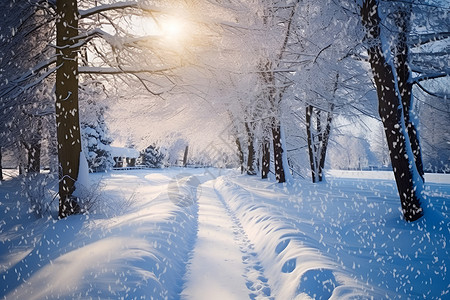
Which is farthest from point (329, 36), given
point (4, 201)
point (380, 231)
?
point (4, 201)

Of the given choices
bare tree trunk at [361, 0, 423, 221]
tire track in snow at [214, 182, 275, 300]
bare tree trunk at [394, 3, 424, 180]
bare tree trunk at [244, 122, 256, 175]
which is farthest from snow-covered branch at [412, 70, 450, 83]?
bare tree trunk at [244, 122, 256, 175]

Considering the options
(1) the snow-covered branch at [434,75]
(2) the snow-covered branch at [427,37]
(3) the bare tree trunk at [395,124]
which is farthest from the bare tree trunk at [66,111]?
(1) the snow-covered branch at [434,75]

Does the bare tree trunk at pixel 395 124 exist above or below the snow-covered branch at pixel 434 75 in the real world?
below

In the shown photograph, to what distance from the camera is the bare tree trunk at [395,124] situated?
5.35m

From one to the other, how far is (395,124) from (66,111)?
826 centimetres

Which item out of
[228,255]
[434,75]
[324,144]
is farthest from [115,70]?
[324,144]

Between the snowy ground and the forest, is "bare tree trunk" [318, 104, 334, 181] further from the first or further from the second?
the snowy ground

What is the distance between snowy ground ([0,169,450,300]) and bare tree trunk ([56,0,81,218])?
0.74 meters

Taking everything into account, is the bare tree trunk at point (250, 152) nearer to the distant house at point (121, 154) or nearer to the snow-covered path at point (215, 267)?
the snow-covered path at point (215, 267)

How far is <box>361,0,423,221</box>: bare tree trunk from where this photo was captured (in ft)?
17.6

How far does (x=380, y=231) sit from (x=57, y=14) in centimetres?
962

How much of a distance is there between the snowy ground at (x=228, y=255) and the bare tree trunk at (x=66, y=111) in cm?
74

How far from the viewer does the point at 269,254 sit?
4.47 metres

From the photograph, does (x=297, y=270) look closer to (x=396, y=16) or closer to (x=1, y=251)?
(x=1, y=251)
